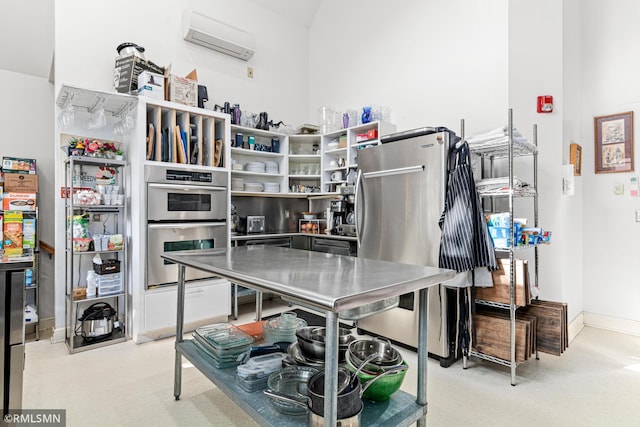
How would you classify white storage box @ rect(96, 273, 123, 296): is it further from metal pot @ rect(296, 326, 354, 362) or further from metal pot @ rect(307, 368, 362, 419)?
metal pot @ rect(307, 368, 362, 419)

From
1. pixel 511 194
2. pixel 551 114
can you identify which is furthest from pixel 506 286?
pixel 551 114

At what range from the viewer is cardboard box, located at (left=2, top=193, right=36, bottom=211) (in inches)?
136

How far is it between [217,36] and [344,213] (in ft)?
9.14

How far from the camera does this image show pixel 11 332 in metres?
1.36

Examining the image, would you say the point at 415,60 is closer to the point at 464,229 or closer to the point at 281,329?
the point at 464,229

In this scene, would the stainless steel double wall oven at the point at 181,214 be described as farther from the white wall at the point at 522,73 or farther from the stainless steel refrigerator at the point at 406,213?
the stainless steel refrigerator at the point at 406,213

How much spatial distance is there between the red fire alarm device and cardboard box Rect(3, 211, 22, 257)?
5.32 meters

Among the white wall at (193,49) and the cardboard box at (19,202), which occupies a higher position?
the white wall at (193,49)

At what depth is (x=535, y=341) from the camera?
261 centimetres

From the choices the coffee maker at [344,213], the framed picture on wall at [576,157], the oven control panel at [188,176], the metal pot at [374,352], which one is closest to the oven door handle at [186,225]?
the oven control panel at [188,176]

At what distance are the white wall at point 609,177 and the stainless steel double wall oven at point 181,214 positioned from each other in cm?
395

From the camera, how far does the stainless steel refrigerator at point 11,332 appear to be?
1326mm

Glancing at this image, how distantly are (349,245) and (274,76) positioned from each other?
2.92 meters

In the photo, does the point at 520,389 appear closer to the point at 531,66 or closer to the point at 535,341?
the point at 535,341
